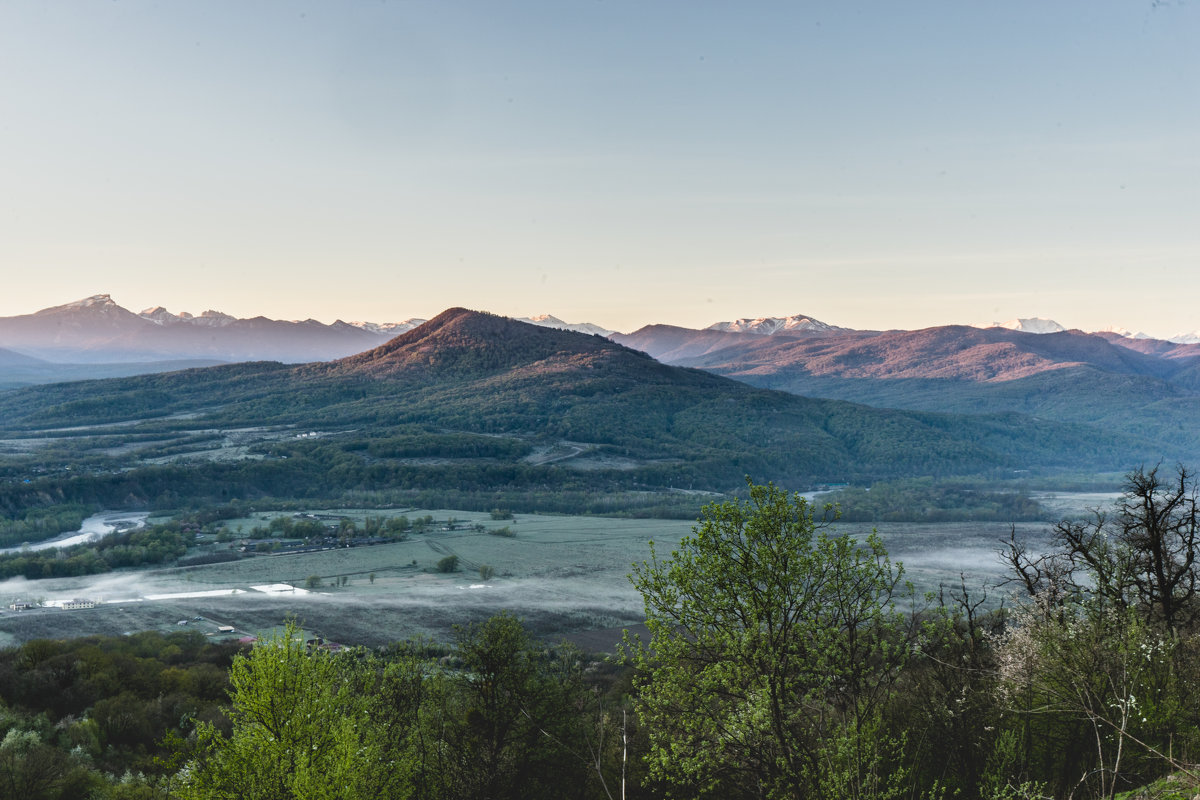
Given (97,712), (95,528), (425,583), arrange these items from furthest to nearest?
1. (95,528)
2. (425,583)
3. (97,712)

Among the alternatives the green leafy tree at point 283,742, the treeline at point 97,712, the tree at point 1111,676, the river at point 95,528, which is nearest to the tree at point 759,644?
the tree at point 1111,676

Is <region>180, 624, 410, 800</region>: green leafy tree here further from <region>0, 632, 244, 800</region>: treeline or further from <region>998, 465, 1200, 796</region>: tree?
<region>998, 465, 1200, 796</region>: tree

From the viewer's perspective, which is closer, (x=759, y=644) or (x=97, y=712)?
(x=759, y=644)

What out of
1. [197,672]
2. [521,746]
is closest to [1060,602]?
[521,746]

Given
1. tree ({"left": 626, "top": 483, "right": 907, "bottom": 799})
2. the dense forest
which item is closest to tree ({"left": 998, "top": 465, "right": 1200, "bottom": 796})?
the dense forest

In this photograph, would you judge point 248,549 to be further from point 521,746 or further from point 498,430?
point 498,430

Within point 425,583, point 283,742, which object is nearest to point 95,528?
point 425,583

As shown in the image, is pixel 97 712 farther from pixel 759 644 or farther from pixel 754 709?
pixel 759 644
